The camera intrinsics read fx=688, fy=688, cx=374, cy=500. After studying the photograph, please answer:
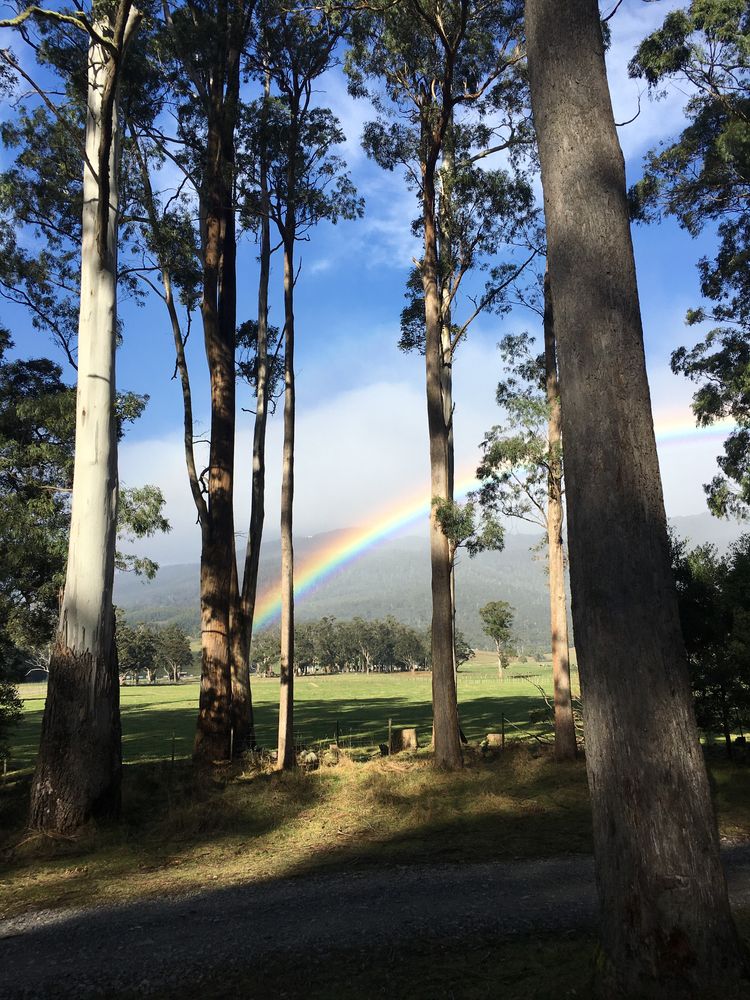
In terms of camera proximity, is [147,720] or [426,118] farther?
[147,720]

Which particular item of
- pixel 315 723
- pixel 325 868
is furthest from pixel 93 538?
pixel 315 723

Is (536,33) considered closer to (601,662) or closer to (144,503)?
(601,662)

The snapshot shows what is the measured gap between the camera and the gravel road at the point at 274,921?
4.57m

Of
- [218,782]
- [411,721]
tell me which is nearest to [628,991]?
[218,782]

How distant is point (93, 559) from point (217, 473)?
5983mm

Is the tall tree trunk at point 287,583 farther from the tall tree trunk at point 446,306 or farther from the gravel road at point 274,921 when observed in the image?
the gravel road at point 274,921

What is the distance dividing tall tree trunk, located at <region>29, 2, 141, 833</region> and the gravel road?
9.58 ft

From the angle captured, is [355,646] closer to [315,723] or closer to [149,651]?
[149,651]

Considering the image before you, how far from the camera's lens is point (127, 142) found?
17.1 m

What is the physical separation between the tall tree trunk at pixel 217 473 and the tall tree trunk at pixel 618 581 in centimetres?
1141

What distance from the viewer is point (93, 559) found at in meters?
9.42

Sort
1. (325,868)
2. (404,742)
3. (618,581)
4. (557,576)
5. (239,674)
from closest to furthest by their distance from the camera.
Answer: (618,581)
(325,868)
(557,576)
(239,674)
(404,742)

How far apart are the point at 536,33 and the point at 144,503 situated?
52.0ft

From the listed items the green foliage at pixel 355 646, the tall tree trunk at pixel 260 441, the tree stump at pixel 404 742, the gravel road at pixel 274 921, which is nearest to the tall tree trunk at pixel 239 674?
the tall tree trunk at pixel 260 441
